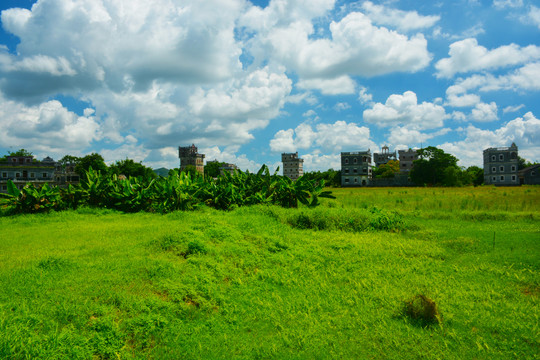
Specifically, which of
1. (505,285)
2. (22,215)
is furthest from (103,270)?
(22,215)

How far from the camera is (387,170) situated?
78.8m

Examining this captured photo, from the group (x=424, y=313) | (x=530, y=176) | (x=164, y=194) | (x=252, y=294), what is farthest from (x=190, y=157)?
(x=424, y=313)

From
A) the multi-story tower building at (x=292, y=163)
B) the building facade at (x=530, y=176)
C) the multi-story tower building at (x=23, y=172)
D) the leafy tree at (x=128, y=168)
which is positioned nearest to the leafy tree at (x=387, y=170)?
the building facade at (x=530, y=176)

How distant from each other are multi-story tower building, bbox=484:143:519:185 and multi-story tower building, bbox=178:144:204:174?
304 feet

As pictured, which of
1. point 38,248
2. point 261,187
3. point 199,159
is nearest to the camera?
point 38,248

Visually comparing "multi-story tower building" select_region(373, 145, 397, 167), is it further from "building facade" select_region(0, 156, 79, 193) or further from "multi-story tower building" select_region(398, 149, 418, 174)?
"building facade" select_region(0, 156, 79, 193)

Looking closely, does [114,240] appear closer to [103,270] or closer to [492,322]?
[103,270]

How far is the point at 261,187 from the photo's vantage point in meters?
9.35

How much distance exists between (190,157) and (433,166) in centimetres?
9344

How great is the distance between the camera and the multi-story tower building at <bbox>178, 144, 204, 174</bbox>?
12638 centimetres

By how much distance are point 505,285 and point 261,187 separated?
20.8 ft

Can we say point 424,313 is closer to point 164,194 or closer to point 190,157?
point 164,194

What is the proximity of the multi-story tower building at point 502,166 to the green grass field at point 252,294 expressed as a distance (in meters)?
72.6

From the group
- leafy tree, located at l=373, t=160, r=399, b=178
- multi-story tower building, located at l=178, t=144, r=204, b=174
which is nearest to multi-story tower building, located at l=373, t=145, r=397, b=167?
leafy tree, located at l=373, t=160, r=399, b=178
